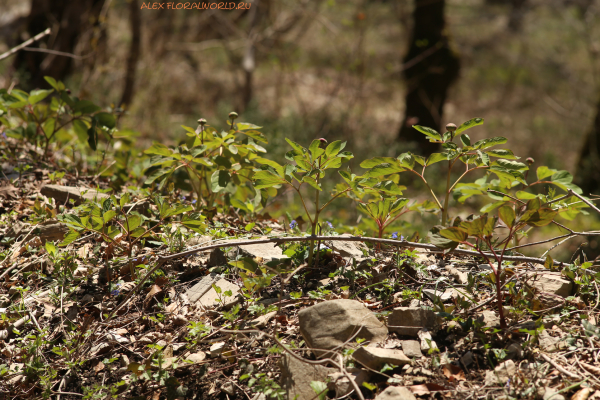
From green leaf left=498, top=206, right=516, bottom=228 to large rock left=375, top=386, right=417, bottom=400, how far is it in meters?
0.69

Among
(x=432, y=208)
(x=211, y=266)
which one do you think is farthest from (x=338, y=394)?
(x=432, y=208)

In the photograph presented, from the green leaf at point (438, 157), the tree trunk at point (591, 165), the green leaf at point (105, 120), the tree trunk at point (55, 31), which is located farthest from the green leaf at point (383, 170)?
the tree trunk at point (591, 165)

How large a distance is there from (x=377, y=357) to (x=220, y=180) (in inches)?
45.3

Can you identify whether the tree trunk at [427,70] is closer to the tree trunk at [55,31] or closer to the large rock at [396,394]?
the tree trunk at [55,31]

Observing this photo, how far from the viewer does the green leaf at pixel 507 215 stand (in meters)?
1.65

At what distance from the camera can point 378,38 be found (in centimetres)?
1300

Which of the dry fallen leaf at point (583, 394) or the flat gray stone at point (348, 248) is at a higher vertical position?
the flat gray stone at point (348, 248)

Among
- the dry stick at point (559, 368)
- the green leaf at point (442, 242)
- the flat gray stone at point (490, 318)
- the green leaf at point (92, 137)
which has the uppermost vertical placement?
the green leaf at point (92, 137)

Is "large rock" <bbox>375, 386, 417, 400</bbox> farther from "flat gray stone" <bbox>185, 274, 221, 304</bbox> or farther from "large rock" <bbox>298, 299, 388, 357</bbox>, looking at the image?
"flat gray stone" <bbox>185, 274, 221, 304</bbox>

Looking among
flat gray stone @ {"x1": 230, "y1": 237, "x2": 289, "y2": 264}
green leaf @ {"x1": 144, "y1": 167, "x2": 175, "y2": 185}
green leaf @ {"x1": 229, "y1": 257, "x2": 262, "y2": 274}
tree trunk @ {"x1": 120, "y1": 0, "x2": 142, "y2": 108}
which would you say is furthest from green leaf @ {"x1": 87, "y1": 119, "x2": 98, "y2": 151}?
tree trunk @ {"x1": 120, "y1": 0, "x2": 142, "y2": 108}

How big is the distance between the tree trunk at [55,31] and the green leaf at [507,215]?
18.9ft

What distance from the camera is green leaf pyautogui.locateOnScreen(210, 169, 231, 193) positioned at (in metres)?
2.25

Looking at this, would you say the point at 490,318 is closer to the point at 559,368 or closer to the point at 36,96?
the point at 559,368

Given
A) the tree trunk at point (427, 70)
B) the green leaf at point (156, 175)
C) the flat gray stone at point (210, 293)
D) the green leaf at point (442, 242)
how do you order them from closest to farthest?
the green leaf at point (442, 242)
the flat gray stone at point (210, 293)
the green leaf at point (156, 175)
the tree trunk at point (427, 70)
